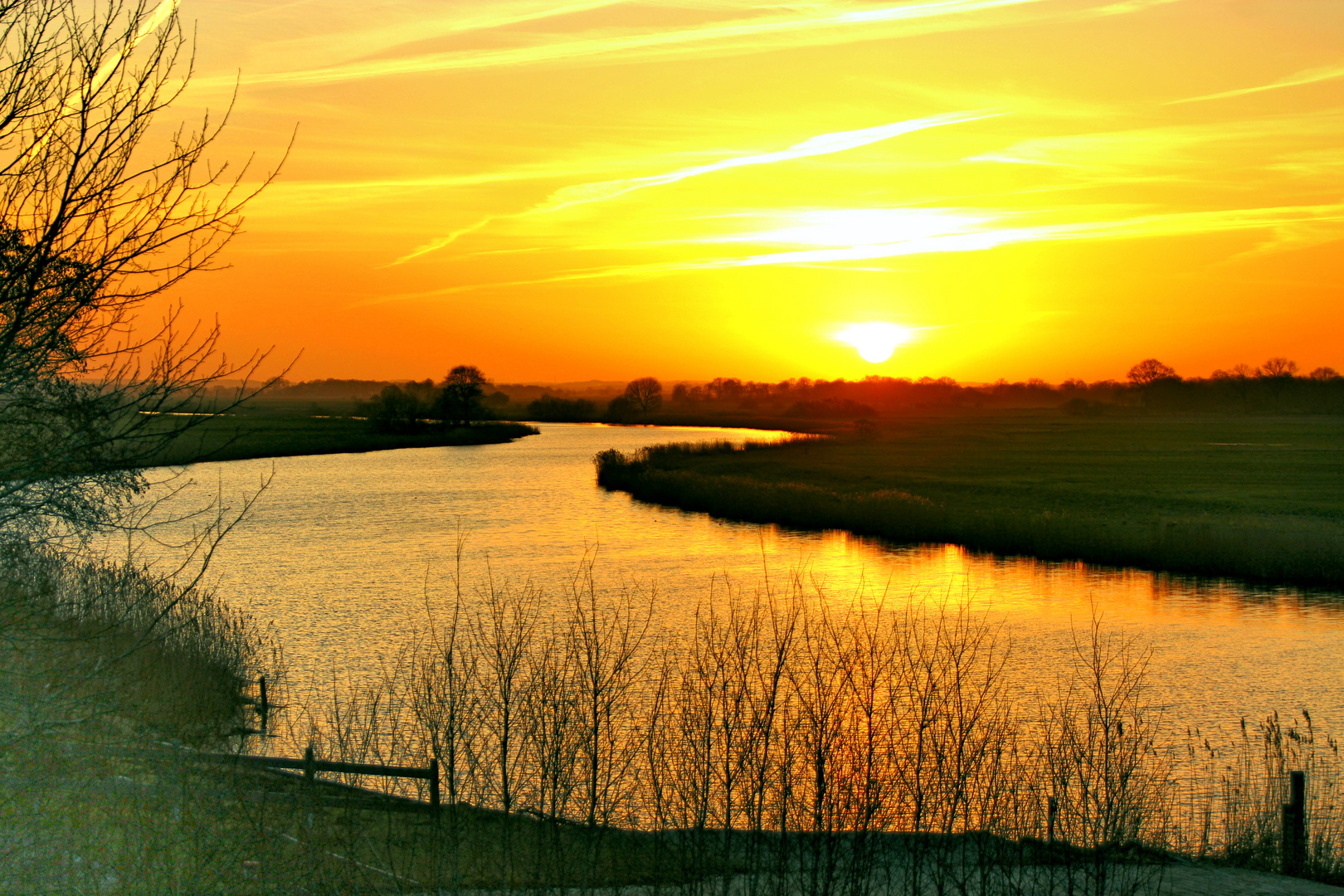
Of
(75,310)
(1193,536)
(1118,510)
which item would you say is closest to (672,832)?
(75,310)

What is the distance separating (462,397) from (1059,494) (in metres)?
101

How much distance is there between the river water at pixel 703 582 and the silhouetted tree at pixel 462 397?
83666mm

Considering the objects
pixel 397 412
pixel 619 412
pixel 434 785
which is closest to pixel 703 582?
pixel 434 785

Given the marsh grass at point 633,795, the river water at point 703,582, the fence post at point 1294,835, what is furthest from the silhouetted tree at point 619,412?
the fence post at point 1294,835

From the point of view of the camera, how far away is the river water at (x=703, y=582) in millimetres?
21828

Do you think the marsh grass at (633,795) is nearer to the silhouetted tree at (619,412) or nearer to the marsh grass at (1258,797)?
the marsh grass at (1258,797)

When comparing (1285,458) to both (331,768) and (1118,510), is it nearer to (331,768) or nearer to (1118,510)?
(1118,510)

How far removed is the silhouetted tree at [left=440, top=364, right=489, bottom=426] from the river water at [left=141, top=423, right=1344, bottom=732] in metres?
83.7

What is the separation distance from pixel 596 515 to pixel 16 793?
129ft

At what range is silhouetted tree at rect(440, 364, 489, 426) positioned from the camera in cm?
13825

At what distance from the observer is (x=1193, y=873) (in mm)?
10773

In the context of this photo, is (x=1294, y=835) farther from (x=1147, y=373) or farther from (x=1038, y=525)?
(x=1147, y=373)

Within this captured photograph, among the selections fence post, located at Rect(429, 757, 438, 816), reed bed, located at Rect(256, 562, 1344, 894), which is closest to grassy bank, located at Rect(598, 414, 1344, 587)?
reed bed, located at Rect(256, 562, 1344, 894)

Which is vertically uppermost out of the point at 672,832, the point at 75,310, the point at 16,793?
the point at 75,310
